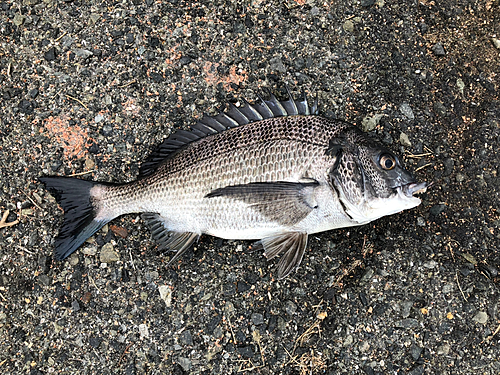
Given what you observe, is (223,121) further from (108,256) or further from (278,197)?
(108,256)

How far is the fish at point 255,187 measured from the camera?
2.83 m

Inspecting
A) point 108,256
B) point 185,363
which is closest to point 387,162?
point 185,363

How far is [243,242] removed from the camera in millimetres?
3389

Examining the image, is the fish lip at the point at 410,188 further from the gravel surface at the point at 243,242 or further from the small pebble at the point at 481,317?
the small pebble at the point at 481,317

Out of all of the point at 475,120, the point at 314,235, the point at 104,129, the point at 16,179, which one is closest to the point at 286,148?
the point at 314,235

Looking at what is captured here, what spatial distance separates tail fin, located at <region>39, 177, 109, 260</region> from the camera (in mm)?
3256

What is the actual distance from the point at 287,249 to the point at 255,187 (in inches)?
23.6

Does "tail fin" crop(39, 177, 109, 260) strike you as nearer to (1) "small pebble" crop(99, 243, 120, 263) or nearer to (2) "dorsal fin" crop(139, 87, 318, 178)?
(1) "small pebble" crop(99, 243, 120, 263)

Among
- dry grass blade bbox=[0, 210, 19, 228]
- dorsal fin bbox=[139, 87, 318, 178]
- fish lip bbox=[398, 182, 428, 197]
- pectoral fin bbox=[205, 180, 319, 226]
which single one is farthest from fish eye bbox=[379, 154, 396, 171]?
dry grass blade bbox=[0, 210, 19, 228]

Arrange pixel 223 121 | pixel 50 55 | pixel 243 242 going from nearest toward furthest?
pixel 223 121 → pixel 243 242 → pixel 50 55

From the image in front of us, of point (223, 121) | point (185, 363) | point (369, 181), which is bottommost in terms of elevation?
→ point (185, 363)

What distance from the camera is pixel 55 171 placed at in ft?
11.5

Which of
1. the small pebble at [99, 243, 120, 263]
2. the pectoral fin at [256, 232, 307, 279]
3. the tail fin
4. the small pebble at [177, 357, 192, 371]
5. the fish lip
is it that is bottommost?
the small pebble at [177, 357, 192, 371]

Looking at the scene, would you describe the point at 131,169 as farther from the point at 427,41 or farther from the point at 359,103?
the point at 427,41
